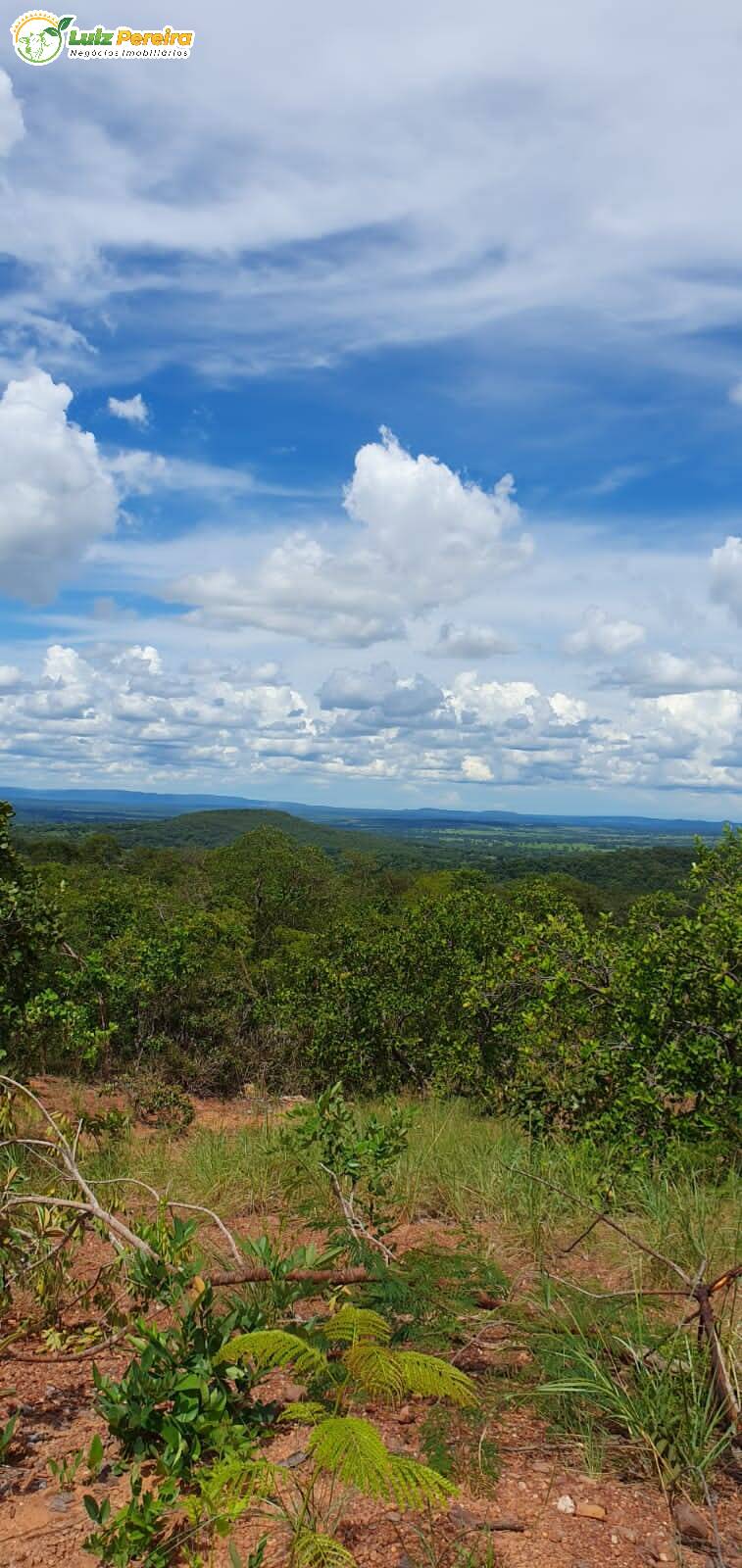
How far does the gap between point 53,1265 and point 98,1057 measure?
1273 cm

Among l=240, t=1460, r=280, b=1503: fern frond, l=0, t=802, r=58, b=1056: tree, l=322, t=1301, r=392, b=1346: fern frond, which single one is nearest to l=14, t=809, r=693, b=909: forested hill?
l=322, t=1301, r=392, b=1346: fern frond

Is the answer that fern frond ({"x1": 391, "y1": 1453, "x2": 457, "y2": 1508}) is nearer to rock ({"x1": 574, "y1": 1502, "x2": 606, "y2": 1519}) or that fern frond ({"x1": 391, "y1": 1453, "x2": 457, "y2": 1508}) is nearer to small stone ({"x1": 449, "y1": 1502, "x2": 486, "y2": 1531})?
small stone ({"x1": 449, "y1": 1502, "x2": 486, "y2": 1531})

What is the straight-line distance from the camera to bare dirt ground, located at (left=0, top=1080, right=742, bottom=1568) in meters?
2.73

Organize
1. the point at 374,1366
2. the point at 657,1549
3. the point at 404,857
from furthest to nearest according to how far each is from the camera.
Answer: the point at 404,857 < the point at 374,1366 < the point at 657,1549

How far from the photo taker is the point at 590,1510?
293cm

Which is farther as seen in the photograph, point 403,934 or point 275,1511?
point 403,934

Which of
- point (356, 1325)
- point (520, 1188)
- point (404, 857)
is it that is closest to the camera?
point (356, 1325)

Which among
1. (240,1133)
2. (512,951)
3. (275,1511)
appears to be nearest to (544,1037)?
(512,951)

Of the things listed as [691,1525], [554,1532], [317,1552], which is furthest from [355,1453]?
[691,1525]

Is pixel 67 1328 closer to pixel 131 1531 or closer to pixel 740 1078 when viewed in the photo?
pixel 131 1531

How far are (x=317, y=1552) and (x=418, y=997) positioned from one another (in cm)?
1339

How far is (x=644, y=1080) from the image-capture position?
7.58m

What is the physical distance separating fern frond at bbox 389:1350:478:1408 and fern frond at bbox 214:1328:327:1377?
1.00ft

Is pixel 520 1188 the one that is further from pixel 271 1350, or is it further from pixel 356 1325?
pixel 271 1350
